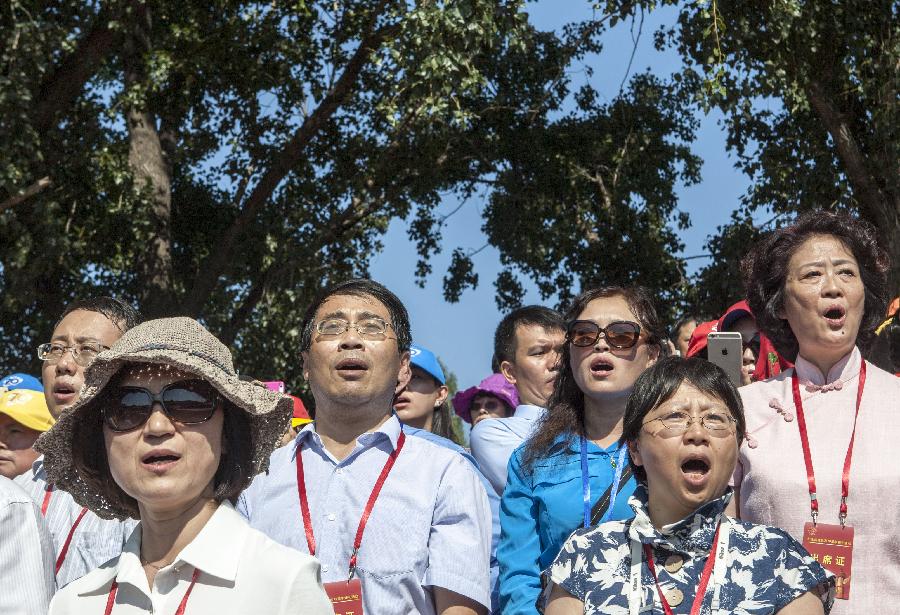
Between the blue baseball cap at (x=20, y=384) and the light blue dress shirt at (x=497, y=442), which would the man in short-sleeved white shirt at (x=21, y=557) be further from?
the blue baseball cap at (x=20, y=384)

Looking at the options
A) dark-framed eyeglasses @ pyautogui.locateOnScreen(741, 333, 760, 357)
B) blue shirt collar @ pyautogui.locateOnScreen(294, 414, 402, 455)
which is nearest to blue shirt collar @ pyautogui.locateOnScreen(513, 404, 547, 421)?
blue shirt collar @ pyautogui.locateOnScreen(294, 414, 402, 455)

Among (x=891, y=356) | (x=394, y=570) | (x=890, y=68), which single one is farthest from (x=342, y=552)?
(x=890, y=68)

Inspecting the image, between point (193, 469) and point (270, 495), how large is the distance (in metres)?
1.12

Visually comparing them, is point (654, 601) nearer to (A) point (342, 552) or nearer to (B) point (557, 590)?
(B) point (557, 590)

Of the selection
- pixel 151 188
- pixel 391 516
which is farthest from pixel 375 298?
pixel 151 188

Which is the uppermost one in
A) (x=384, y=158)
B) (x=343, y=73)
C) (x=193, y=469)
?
(x=343, y=73)

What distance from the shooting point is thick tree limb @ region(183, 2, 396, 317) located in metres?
13.6

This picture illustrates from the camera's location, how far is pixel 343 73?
14.2 metres

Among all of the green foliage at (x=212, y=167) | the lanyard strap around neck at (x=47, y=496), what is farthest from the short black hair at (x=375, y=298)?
the green foliage at (x=212, y=167)

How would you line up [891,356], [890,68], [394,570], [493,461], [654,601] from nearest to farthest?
[654,601]
[394,570]
[493,461]
[891,356]
[890,68]

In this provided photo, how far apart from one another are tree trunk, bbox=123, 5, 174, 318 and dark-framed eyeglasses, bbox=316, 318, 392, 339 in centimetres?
941

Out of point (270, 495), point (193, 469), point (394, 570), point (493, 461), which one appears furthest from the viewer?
point (493, 461)

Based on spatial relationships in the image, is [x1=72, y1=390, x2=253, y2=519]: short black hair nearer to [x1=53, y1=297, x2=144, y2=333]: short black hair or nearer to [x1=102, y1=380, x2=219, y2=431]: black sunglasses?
[x1=102, y1=380, x2=219, y2=431]: black sunglasses

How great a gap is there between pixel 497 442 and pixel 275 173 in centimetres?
1005
